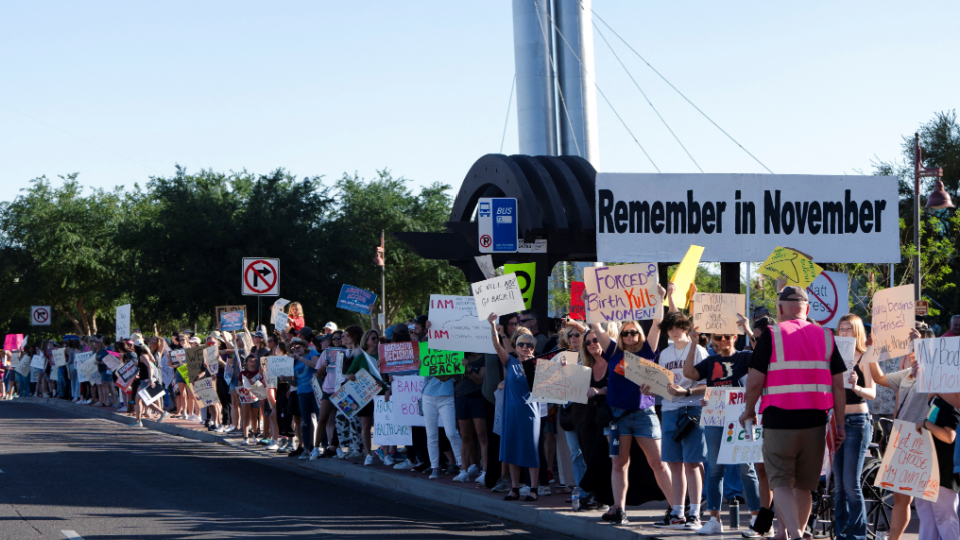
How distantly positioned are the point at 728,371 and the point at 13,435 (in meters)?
14.8

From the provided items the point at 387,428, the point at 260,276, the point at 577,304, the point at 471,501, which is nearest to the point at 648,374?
the point at 471,501

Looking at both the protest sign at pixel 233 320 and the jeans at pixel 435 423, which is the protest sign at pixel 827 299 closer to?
the jeans at pixel 435 423

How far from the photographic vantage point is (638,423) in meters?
8.89

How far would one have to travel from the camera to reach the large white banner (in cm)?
1291

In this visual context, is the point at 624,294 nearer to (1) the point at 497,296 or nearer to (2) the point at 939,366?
(1) the point at 497,296

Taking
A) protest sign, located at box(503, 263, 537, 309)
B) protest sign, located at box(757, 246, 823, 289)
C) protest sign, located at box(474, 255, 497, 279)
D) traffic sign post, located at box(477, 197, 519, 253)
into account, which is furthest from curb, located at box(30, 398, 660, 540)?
traffic sign post, located at box(477, 197, 519, 253)

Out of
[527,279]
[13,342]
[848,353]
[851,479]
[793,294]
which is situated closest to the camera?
[793,294]

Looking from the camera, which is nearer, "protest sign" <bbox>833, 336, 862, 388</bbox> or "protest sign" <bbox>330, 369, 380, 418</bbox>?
"protest sign" <bbox>833, 336, 862, 388</bbox>

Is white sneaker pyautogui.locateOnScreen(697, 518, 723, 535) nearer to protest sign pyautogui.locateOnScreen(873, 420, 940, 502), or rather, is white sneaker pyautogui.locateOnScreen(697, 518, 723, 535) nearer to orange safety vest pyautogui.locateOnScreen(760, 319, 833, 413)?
protest sign pyautogui.locateOnScreen(873, 420, 940, 502)

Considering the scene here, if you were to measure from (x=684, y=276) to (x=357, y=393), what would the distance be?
16.9ft

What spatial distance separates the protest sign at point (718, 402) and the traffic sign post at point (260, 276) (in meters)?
12.4

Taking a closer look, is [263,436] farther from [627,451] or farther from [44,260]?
[44,260]

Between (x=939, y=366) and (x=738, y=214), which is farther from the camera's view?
(x=738, y=214)

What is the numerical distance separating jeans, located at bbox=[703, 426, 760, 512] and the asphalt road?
1.42m
